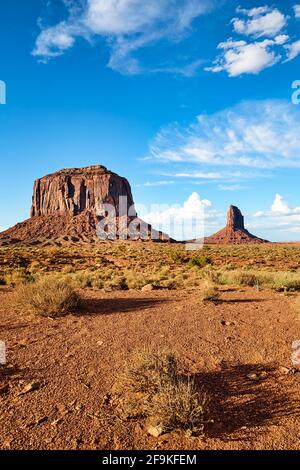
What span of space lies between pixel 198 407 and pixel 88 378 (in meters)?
2.34

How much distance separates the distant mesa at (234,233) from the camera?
139000 millimetres

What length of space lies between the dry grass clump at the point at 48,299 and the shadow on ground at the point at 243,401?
5.43 m

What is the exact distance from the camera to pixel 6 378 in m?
5.93

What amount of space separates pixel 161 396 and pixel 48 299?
639 centimetres

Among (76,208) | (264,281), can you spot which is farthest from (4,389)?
(76,208)

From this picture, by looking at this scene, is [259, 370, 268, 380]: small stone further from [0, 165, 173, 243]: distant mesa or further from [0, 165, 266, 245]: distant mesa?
[0, 165, 173, 243]: distant mesa

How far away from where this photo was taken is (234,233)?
146000mm

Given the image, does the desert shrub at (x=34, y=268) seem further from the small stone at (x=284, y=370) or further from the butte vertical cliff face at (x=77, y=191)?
the butte vertical cliff face at (x=77, y=191)

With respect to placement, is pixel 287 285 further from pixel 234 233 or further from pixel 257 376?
pixel 234 233

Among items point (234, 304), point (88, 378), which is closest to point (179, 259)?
point (234, 304)

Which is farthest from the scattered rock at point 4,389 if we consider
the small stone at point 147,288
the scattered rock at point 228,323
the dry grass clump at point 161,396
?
the small stone at point 147,288

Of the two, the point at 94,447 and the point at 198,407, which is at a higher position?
the point at 198,407
